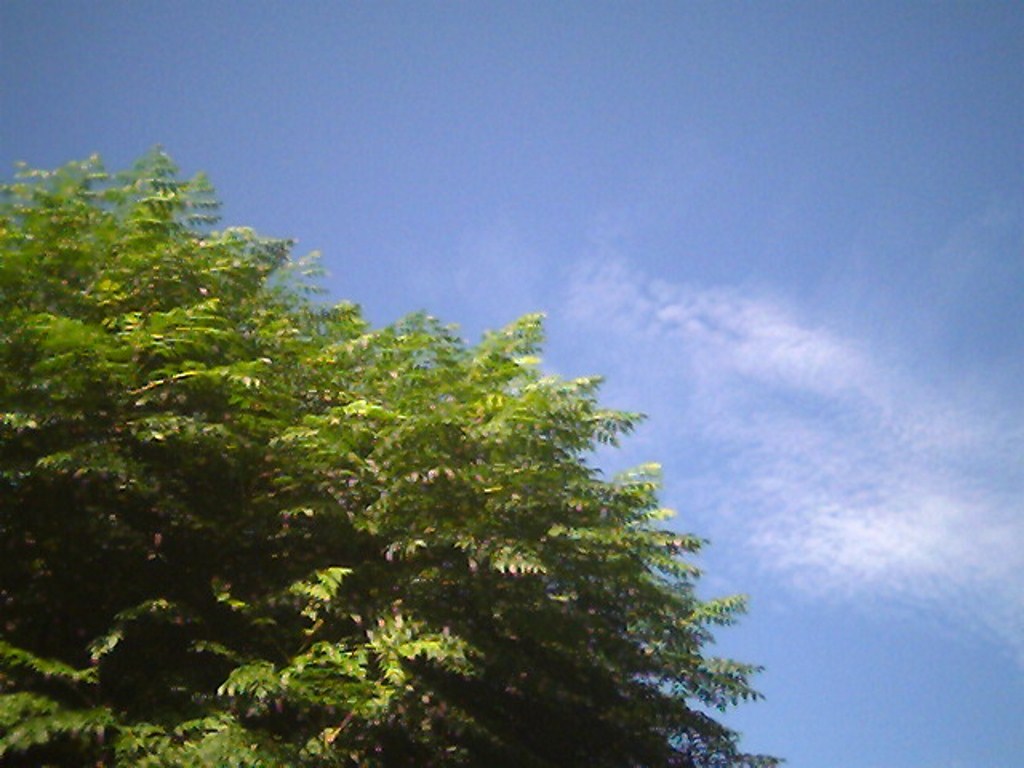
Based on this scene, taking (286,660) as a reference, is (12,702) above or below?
below

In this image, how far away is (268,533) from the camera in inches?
322

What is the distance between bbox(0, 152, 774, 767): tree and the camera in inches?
263

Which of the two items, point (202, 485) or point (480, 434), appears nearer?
point (480, 434)

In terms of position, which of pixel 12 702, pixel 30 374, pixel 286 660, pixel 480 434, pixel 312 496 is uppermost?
pixel 480 434

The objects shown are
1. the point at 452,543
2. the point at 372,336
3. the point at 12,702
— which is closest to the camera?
the point at 12,702

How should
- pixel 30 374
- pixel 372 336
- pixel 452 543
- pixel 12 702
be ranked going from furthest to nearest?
pixel 372 336, pixel 452 543, pixel 30 374, pixel 12 702

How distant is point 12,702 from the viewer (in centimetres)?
575

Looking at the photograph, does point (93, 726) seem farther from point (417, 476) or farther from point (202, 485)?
point (417, 476)

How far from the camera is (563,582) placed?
27.4 ft

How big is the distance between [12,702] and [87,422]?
2.57 metres

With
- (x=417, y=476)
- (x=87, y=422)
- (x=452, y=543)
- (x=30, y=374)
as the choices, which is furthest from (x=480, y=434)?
(x=30, y=374)

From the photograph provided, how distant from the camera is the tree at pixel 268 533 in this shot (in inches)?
263

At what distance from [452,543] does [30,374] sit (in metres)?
4.49

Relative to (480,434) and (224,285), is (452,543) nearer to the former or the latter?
(480,434)
